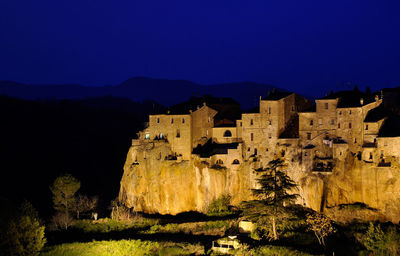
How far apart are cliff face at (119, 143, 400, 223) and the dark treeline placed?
1415cm

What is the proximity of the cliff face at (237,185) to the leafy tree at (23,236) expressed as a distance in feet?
81.2

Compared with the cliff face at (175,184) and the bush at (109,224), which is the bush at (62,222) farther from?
the cliff face at (175,184)

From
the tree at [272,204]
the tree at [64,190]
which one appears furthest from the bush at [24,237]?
the tree at [64,190]

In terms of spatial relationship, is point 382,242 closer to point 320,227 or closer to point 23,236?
point 320,227

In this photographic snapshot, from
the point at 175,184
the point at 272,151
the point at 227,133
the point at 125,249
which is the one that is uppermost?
the point at 227,133

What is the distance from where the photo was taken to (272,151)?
183 feet

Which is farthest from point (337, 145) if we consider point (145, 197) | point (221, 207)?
point (145, 197)

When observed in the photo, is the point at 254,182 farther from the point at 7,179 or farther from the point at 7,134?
the point at 7,134

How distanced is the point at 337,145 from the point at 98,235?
2829 cm

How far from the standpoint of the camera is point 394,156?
159 ft

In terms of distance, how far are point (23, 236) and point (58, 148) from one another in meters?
81.7

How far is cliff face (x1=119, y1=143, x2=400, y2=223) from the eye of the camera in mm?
49500

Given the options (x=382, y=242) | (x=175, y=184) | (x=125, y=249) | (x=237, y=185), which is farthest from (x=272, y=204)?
(x=175, y=184)

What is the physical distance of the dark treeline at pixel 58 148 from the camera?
9188cm
